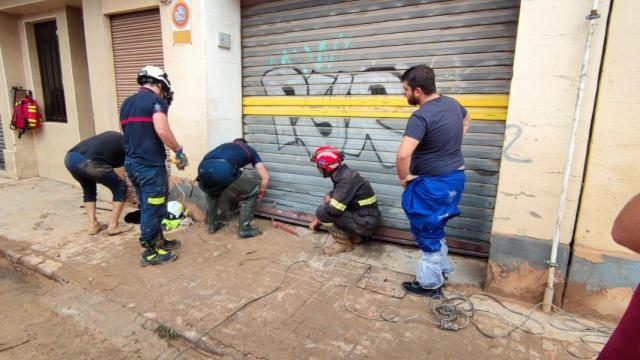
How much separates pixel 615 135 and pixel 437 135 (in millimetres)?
1227

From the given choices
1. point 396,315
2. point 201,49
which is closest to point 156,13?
point 201,49

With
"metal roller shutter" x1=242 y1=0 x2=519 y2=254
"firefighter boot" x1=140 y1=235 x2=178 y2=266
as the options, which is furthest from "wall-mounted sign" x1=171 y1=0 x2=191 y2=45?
"firefighter boot" x1=140 y1=235 x2=178 y2=266

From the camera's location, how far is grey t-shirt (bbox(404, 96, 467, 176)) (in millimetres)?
2891

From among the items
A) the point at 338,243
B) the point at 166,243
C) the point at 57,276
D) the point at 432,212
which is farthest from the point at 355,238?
the point at 57,276

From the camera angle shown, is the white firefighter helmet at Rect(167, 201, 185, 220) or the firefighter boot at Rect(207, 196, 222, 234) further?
the white firefighter helmet at Rect(167, 201, 185, 220)

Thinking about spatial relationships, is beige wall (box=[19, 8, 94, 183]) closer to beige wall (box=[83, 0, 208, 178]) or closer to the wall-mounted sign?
beige wall (box=[83, 0, 208, 178])

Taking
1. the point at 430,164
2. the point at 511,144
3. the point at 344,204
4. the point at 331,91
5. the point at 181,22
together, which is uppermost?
the point at 181,22

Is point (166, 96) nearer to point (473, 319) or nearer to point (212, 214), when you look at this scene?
point (212, 214)

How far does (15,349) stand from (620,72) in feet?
15.7

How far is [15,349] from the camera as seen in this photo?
2.76 meters

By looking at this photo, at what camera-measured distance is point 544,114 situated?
9.52 feet

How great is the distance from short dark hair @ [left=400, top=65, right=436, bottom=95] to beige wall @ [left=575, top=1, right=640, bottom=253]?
1.18 m

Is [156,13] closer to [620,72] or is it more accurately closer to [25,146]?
[25,146]

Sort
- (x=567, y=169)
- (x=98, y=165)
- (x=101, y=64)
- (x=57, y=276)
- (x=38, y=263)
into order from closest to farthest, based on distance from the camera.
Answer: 1. (x=567, y=169)
2. (x=57, y=276)
3. (x=38, y=263)
4. (x=98, y=165)
5. (x=101, y=64)
